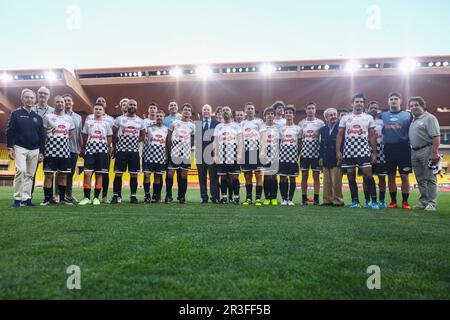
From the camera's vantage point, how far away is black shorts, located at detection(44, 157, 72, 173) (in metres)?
→ 6.06

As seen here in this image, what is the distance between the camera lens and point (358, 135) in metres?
6.28

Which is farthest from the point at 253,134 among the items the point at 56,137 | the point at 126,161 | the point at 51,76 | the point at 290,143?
the point at 51,76

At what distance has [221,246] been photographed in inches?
105

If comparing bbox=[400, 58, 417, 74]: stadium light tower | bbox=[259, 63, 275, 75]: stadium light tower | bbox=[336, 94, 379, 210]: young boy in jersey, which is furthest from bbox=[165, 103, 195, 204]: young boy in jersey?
bbox=[400, 58, 417, 74]: stadium light tower

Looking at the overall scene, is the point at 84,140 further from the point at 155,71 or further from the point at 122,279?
the point at 155,71

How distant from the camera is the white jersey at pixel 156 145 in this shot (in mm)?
6820

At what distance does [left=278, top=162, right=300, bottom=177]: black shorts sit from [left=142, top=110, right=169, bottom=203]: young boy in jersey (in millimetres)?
2277

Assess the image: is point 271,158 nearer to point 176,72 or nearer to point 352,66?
point 352,66

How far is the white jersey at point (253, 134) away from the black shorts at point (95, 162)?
2.69 m

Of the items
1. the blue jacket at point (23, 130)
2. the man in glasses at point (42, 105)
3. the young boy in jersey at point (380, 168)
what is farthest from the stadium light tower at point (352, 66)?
the blue jacket at point (23, 130)

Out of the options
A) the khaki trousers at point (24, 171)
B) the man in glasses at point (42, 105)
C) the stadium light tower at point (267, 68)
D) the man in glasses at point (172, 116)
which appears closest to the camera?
the khaki trousers at point (24, 171)

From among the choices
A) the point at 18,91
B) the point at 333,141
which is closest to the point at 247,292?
the point at 333,141

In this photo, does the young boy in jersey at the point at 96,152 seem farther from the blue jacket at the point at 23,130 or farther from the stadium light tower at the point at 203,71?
Result: the stadium light tower at the point at 203,71
